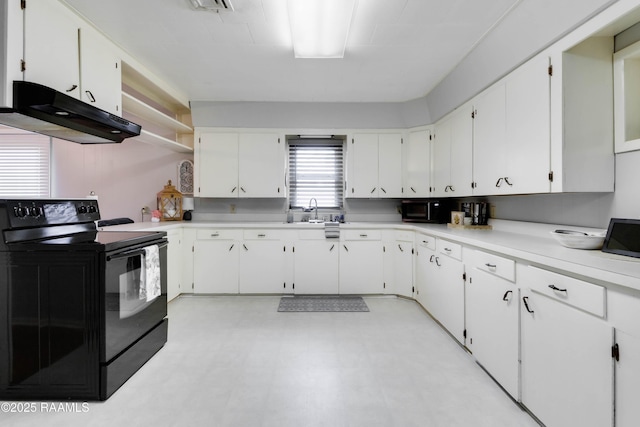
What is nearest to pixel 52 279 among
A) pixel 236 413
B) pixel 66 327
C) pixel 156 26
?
pixel 66 327

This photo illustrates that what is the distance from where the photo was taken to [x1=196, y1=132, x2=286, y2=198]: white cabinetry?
407 centimetres

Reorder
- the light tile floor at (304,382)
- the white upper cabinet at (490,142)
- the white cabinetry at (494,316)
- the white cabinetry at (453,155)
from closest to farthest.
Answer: the light tile floor at (304,382) → the white cabinetry at (494,316) → the white upper cabinet at (490,142) → the white cabinetry at (453,155)

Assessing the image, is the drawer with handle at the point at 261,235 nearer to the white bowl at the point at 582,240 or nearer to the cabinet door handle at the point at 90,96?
the cabinet door handle at the point at 90,96

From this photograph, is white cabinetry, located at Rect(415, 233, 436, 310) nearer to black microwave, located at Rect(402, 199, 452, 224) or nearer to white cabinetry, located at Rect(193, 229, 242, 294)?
black microwave, located at Rect(402, 199, 452, 224)

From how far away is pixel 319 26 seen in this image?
2.25 meters

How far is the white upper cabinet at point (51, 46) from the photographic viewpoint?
5.92 feet

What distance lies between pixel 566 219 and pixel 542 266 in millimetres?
930

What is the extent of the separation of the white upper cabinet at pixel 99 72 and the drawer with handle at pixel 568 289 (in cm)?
317

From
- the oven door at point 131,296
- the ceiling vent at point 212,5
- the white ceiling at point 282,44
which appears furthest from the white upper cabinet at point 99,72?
the oven door at point 131,296

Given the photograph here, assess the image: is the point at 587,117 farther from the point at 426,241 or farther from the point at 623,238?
the point at 426,241

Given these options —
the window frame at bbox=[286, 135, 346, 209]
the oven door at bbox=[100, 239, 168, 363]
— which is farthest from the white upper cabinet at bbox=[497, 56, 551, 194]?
the oven door at bbox=[100, 239, 168, 363]

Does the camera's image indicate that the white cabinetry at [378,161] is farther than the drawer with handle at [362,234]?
Yes

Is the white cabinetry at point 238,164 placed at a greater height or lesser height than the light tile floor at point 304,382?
greater

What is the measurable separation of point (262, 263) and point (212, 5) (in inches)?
106
